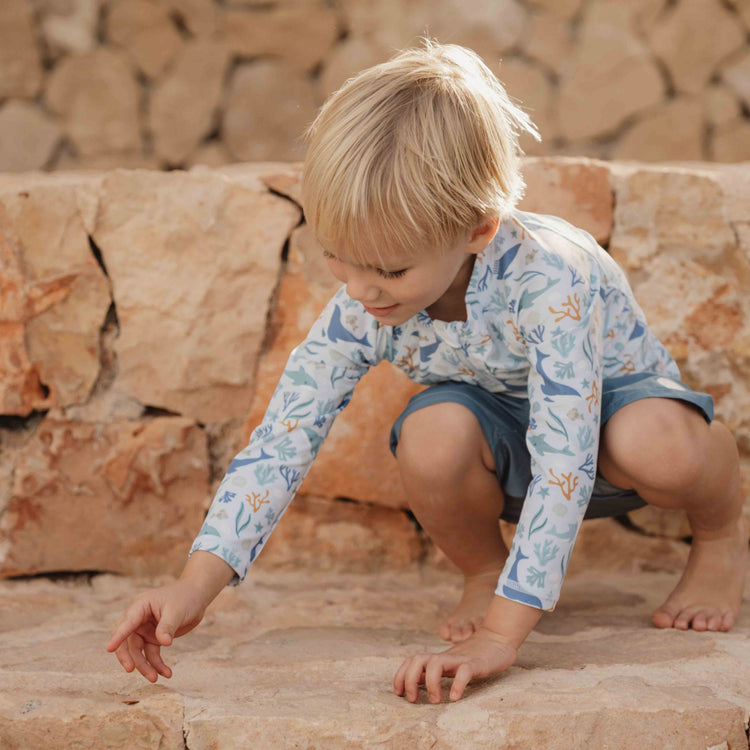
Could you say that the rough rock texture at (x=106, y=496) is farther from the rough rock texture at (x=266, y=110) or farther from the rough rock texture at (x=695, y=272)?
the rough rock texture at (x=266, y=110)

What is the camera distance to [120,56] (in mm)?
3654

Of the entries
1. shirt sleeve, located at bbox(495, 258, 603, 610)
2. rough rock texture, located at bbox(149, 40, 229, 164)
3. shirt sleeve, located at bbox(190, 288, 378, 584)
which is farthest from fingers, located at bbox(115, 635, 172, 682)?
rough rock texture, located at bbox(149, 40, 229, 164)

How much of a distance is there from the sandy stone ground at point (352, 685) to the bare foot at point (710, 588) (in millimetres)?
29

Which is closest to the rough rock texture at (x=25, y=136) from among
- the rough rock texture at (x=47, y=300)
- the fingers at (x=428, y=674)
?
the rough rock texture at (x=47, y=300)

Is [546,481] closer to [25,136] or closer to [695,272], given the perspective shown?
[695,272]

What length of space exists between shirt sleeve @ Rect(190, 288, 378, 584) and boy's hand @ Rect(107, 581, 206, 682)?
9 cm

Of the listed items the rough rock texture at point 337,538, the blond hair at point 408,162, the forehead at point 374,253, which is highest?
the blond hair at point 408,162

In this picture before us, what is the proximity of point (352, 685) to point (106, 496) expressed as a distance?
753mm

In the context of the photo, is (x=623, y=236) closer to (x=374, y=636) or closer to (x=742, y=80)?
(x=374, y=636)

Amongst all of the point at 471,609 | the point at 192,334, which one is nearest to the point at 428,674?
the point at 471,609

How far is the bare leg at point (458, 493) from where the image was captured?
54.2 inches

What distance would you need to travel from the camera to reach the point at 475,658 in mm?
1122

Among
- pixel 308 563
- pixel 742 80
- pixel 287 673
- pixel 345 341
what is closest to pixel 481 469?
pixel 345 341

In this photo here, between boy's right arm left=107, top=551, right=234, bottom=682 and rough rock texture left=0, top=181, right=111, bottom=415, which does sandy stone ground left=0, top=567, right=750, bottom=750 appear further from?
rough rock texture left=0, top=181, right=111, bottom=415
